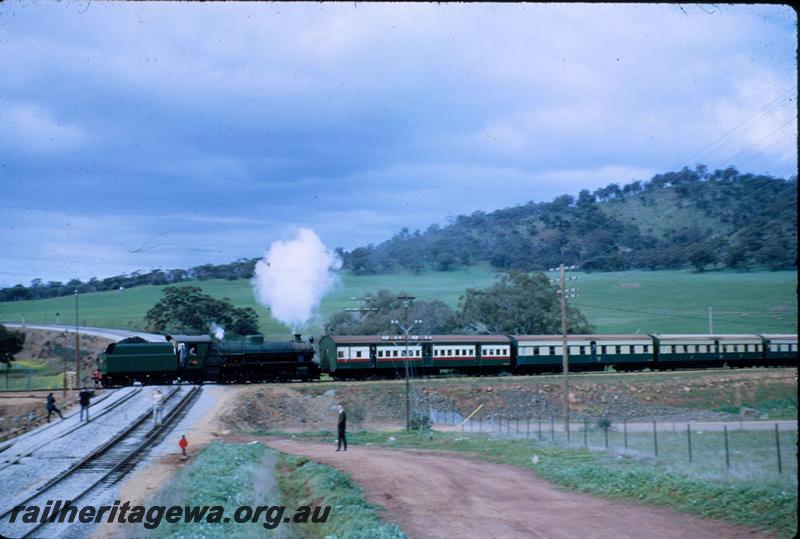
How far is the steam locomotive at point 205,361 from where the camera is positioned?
42.4m

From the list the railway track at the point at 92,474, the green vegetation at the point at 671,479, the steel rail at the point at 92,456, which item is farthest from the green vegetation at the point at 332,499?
the green vegetation at the point at 671,479

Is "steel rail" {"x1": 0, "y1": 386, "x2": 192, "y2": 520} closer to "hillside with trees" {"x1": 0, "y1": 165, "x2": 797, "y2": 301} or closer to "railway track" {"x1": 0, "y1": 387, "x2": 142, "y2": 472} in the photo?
"railway track" {"x1": 0, "y1": 387, "x2": 142, "y2": 472}

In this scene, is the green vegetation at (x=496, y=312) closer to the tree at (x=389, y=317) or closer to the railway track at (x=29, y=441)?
the tree at (x=389, y=317)

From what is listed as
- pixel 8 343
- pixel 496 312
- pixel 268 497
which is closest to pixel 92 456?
pixel 268 497

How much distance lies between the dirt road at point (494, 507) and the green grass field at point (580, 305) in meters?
40.8

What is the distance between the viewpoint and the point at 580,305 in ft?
319

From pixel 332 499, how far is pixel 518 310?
211 feet

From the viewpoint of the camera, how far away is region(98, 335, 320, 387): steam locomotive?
42.4 metres

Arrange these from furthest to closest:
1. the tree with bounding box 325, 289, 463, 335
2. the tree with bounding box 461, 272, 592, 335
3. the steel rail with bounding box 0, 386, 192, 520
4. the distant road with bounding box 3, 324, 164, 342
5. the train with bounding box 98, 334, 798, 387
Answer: the tree with bounding box 461, 272, 592, 335 → the tree with bounding box 325, 289, 463, 335 → the distant road with bounding box 3, 324, 164, 342 → the train with bounding box 98, 334, 798, 387 → the steel rail with bounding box 0, 386, 192, 520

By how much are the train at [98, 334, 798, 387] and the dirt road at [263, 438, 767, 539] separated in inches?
696

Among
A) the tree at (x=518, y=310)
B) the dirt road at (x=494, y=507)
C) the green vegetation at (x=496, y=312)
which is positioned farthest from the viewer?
the tree at (x=518, y=310)

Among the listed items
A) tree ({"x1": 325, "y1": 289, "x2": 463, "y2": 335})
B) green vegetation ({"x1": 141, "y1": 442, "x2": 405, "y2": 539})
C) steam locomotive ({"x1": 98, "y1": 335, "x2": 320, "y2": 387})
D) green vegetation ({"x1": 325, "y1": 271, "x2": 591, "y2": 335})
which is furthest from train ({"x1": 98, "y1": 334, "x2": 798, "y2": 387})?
green vegetation ({"x1": 141, "y1": 442, "x2": 405, "y2": 539})

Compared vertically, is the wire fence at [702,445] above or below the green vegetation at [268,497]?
below

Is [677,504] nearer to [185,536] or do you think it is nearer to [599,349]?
[185,536]
